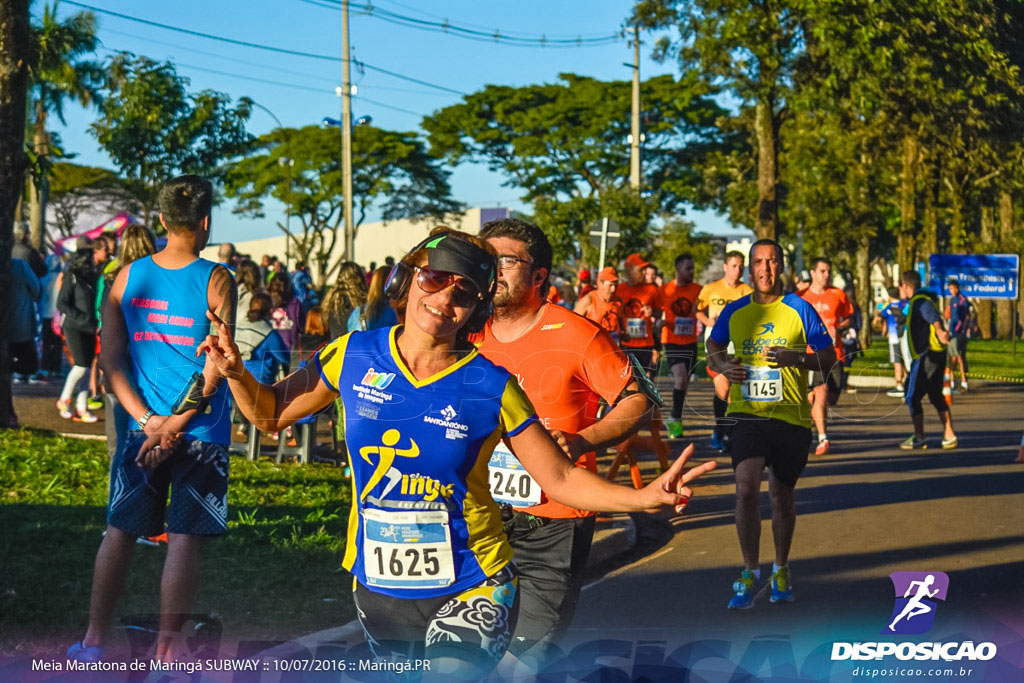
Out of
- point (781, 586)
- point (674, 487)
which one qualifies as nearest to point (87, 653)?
point (674, 487)

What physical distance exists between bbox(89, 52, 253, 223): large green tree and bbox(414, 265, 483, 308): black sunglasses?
2380cm

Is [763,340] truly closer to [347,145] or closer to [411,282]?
[411,282]

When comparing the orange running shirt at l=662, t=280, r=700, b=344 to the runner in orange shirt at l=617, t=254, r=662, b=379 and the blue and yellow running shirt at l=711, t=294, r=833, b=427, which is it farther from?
the blue and yellow running shirt at l=711, t=294, r=833, b=427

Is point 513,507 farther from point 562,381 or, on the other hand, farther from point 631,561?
point 631,561

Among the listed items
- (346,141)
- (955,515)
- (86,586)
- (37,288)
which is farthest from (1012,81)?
(346,141)

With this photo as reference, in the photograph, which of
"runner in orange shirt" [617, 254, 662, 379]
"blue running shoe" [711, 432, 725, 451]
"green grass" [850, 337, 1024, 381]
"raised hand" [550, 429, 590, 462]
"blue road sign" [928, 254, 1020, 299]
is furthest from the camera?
"blue road sign" [928, 254, 1020, 299]

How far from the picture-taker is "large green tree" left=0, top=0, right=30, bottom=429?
11.1 m

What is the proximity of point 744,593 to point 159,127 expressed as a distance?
22894 millimetres

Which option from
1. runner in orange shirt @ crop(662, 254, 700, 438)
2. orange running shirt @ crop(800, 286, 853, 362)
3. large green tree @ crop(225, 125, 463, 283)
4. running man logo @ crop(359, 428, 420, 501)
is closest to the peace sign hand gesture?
running man logo @ crop(359, 428, 420, 501)

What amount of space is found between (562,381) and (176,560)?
1.58 m

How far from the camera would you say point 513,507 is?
4312 mm

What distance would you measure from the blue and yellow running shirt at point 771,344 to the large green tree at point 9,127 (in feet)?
23.1

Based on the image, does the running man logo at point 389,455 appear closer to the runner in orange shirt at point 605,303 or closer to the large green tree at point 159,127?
the runner in orange shirt at point 605,303

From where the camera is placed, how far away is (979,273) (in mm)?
22375
